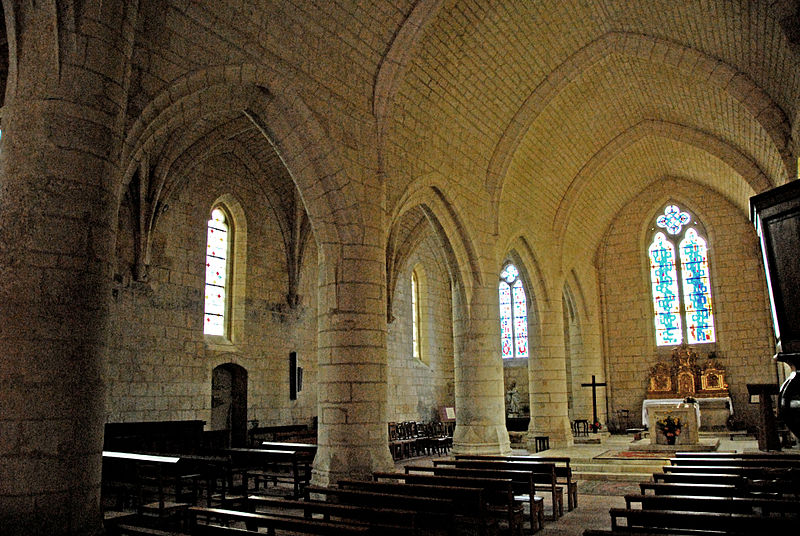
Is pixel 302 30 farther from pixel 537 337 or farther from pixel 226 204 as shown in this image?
pixel 537 337

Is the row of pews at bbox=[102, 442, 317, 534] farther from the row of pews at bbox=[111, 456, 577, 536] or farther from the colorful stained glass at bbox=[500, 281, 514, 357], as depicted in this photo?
the colorful stained glass at bbox=[500, 281, 514, 357]

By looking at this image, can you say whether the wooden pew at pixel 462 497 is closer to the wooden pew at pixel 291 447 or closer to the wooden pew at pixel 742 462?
the wooden pew at pixel 742 462

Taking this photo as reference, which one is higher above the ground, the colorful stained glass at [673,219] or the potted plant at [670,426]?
the colorful stained glass at [673,219]

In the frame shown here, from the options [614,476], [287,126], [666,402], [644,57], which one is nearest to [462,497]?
[287,126]

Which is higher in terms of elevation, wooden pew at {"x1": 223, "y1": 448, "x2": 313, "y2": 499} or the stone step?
wooden pew at {"x1": 223, "y1": 448, "x2": 313, "y2": 499}

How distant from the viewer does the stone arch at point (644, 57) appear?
11.3 metres

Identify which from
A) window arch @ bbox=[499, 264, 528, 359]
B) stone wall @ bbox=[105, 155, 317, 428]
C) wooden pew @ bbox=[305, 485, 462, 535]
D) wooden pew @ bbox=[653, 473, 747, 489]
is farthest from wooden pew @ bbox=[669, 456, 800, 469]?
window arch @ bbox=[499, 264, 528, 359]

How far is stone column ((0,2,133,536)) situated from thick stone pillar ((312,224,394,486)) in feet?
Answer: 12.2

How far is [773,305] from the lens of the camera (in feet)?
11.3

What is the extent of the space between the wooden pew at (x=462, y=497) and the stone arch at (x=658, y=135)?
1170 centimetres

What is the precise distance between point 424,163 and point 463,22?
7.98 feet

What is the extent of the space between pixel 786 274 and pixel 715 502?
217 cm

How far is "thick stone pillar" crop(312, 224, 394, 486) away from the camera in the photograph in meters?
8.41

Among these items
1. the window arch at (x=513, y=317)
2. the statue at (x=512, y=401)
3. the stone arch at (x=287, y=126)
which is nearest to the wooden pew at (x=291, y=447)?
the stone arch at (x=287, y=126)
